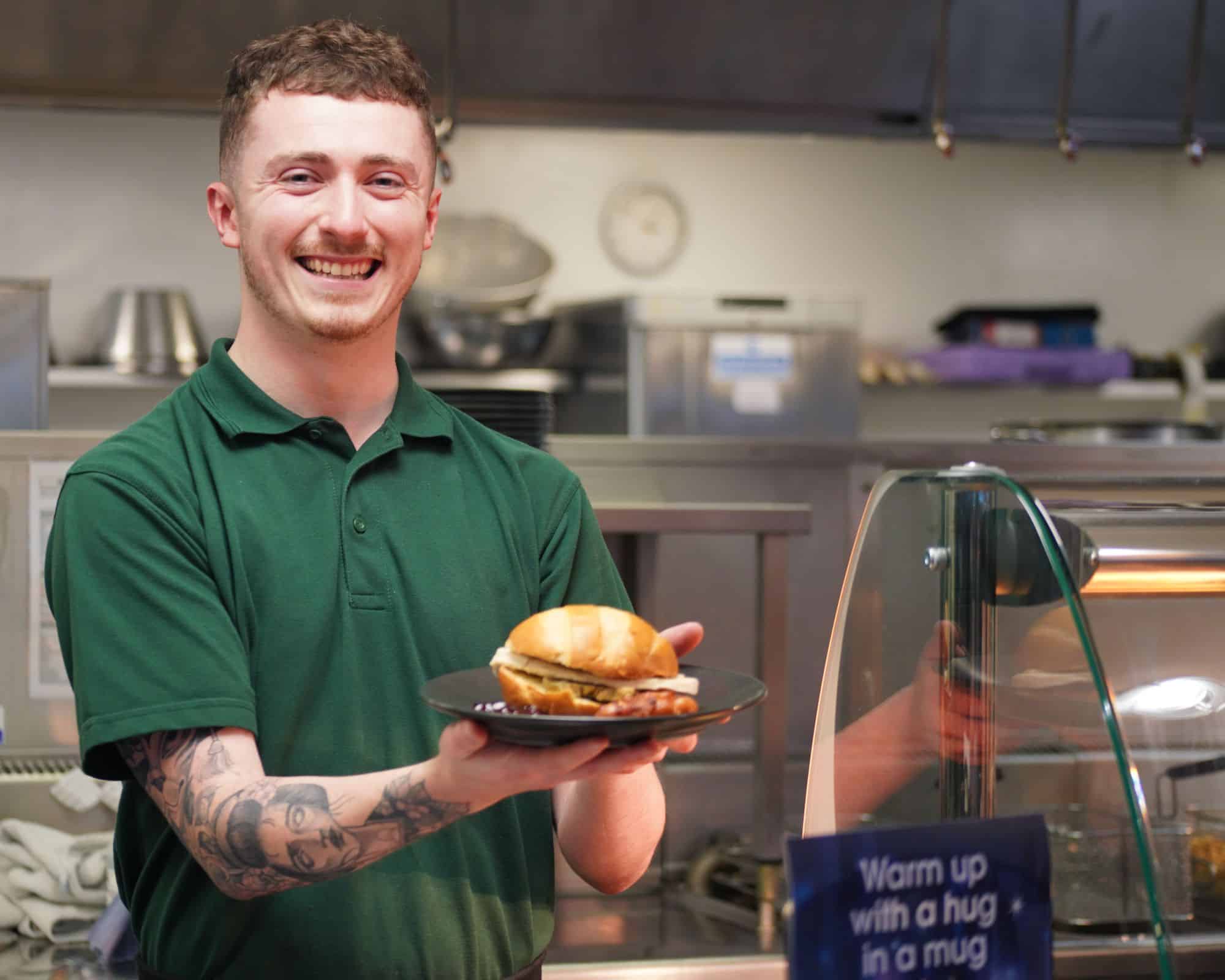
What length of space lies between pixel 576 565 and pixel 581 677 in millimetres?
292

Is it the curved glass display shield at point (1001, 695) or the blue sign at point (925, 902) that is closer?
the blue sign at point (925, 902)

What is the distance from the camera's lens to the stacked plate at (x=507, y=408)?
244 cm

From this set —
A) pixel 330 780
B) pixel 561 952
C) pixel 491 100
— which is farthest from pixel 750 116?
pixel 330 780

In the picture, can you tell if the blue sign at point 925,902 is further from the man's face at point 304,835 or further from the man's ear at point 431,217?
the man's ear at point 431,217

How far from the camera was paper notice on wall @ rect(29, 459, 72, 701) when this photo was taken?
7.21ft

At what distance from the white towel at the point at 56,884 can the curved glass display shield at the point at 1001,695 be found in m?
1.23

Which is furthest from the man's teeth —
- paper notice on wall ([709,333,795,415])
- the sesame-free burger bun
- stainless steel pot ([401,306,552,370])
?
stainless steel pot ([401,306,552,370])

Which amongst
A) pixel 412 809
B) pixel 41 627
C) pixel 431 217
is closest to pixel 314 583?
pixel 412 809

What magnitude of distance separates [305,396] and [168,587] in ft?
0.76

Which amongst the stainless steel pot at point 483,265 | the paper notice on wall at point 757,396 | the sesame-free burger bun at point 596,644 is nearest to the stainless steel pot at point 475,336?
the stainless steel pot at point 483,265

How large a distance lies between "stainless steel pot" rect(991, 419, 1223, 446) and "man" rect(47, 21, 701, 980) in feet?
11.0

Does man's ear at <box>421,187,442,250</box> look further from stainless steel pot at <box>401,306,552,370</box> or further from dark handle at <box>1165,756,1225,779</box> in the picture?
stainless steel pot at <box>401,306,552,370</box>

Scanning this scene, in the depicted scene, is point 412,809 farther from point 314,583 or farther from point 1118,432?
point 1118,432

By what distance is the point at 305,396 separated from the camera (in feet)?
4.12
